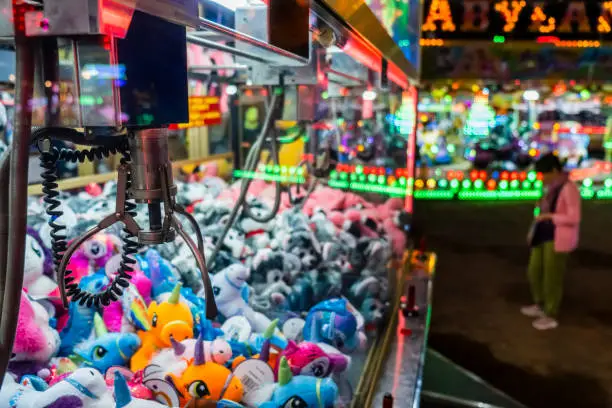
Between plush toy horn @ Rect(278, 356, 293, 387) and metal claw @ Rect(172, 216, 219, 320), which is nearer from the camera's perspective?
metal claw @ Rect(172, 216, 219, 320)

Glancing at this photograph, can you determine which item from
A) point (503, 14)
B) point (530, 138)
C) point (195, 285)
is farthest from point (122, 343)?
point (530, 138)

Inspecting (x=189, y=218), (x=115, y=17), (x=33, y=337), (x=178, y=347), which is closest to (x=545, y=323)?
(x=178, y=347)

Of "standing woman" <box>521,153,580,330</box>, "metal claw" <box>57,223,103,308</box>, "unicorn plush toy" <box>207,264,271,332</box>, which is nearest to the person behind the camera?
"metal claw" <box>57,223,103,308</box>

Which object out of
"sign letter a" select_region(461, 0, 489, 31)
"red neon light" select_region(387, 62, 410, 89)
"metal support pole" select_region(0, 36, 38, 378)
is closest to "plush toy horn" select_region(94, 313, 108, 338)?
"metal support pole" select_region(0, 36, 38, 378)

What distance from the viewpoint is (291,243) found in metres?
2.90

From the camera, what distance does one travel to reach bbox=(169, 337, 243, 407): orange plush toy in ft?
5.11

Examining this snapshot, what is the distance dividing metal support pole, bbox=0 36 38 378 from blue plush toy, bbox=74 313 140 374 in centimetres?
115

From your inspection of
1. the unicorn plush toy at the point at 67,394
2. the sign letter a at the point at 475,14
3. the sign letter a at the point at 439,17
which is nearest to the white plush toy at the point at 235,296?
the unicorn plush toy at the point at 67,394

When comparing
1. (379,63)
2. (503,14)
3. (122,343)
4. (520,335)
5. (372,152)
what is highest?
(503,14)

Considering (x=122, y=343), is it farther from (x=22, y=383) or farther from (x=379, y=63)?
(x=379, y=63)

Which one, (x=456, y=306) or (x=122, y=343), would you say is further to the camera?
(x=456, y=306)

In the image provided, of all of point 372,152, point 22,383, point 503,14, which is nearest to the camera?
point 22,383

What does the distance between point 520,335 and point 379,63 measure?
3045 mm

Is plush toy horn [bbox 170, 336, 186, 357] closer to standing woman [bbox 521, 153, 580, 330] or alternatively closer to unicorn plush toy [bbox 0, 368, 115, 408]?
unicorn plush toy [bbox 0, 368, 115, 408]
